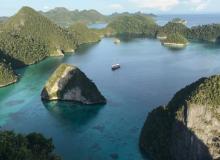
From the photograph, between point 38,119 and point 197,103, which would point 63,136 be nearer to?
point 38,119

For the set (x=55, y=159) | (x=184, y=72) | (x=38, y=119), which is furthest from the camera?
(x=184, y=72)

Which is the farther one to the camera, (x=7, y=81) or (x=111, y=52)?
(x=111, y=52)

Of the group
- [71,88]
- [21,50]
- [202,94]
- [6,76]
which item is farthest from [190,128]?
[21,50]

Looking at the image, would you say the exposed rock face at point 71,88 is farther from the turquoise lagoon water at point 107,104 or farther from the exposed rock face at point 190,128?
the exposed rock face at point 190,128

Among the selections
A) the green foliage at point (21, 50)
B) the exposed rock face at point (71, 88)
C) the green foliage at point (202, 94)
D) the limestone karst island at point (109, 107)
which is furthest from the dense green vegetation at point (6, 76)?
the green foliage at point (202, 94)

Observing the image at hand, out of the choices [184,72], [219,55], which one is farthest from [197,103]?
[219,55]
